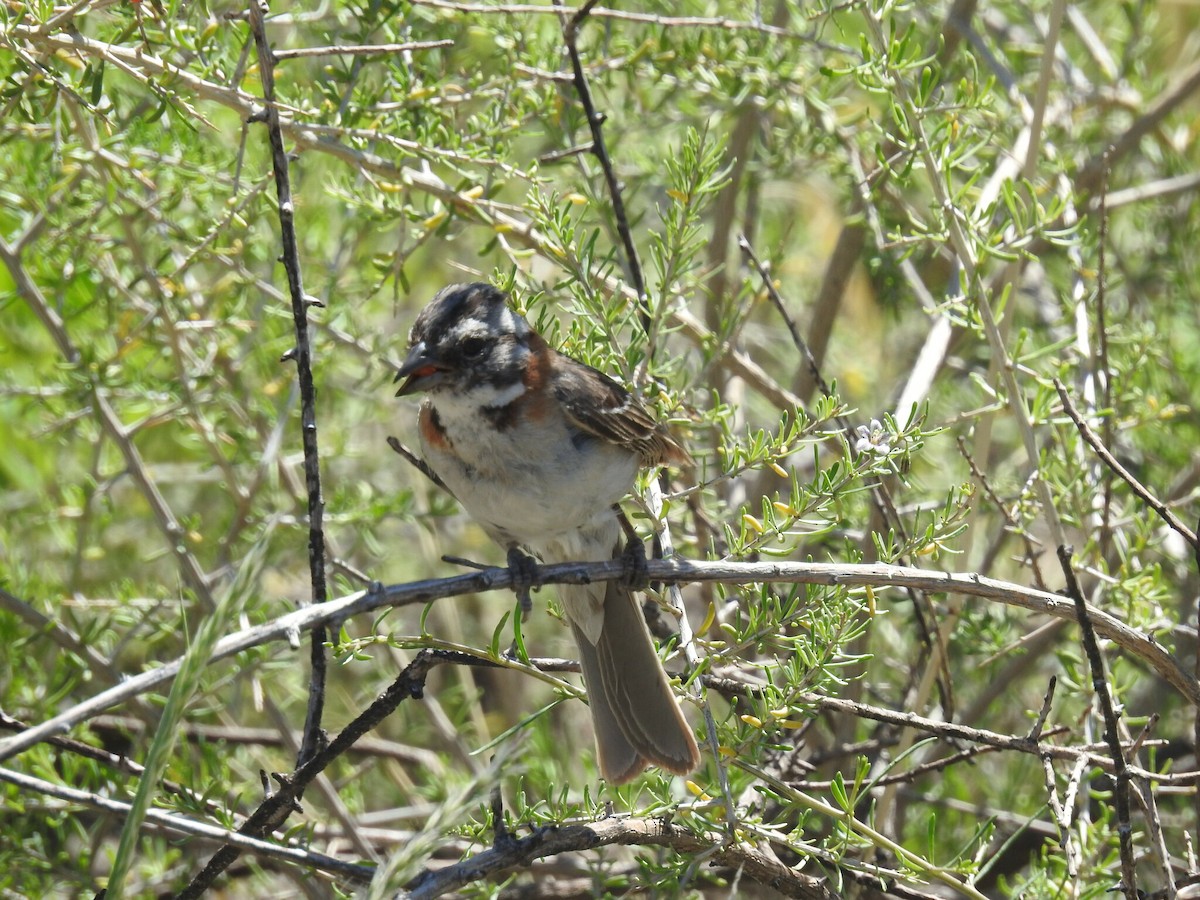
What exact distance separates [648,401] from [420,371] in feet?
1.72

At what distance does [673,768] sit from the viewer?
2.85 metres

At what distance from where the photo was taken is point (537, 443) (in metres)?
2.92

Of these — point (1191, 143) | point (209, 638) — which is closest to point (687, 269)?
point (209, 638)

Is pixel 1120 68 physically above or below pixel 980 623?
above

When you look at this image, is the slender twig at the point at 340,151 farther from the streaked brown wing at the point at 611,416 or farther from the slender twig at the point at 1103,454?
the slender twig at the point at 1103,454

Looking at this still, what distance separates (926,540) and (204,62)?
1.79 m

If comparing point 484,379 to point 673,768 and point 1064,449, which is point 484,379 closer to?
point 673,768

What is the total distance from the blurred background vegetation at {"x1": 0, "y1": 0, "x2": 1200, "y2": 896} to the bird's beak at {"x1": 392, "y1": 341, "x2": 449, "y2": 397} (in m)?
0.20

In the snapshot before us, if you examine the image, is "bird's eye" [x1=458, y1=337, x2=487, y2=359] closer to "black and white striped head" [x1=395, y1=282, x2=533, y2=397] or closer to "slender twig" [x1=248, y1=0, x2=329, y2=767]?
"black and white striped head" [x1=395, y1=282, x2=533, y2=397]

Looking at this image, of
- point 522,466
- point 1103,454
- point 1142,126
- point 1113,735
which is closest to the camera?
point 1113,735

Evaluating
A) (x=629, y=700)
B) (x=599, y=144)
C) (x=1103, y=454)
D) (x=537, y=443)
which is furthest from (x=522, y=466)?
(x=1103, y=454)

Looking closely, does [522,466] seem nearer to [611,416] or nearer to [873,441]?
[611,416]

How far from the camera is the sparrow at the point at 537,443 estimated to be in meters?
2.85

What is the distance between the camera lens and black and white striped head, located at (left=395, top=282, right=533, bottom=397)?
2.83m
